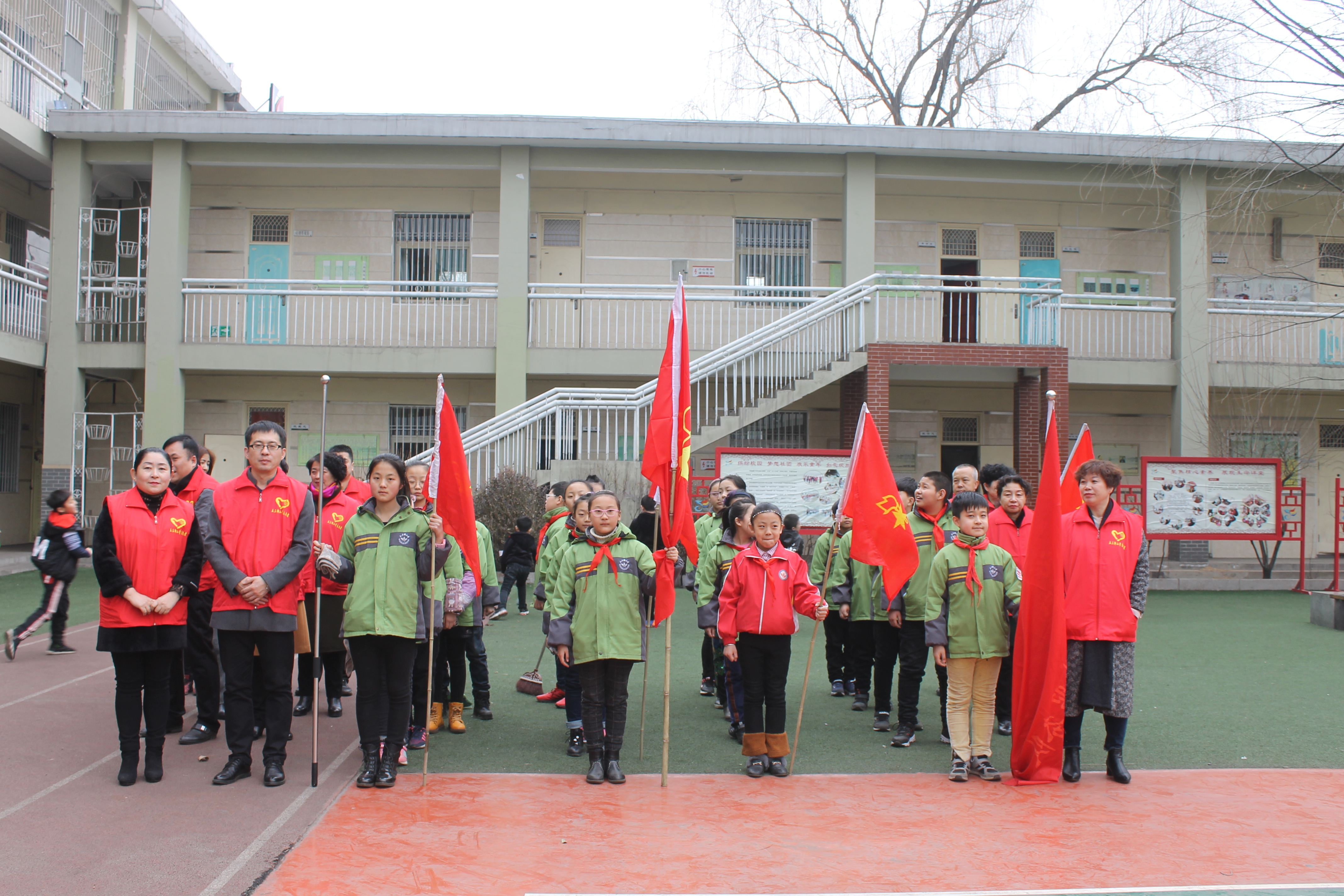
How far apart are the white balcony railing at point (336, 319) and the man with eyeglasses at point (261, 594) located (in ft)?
39.2

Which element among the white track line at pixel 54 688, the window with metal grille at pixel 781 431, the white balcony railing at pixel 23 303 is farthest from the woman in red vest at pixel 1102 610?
the white balcony railing at pixel 23 303

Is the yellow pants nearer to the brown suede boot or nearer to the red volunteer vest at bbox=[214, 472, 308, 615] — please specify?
the brown suede boot

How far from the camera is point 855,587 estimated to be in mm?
7234

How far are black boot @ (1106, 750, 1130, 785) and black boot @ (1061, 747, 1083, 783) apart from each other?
16cm

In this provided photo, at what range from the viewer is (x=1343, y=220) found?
18.9m

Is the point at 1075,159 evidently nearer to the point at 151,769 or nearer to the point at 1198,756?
the point at 1198,756

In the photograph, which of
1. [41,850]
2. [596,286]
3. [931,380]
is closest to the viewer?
[41,850]

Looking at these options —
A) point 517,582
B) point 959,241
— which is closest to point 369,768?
point 517,582

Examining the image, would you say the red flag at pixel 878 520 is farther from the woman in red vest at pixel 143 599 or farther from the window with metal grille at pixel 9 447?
the window with metal grille at pixel 9 447

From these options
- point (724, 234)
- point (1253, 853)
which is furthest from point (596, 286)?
point (1253, 853)

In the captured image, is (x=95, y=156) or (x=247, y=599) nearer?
(x=247, y=599)

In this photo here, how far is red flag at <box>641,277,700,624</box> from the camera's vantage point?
586 cm

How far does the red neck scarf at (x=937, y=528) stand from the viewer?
22.1ft

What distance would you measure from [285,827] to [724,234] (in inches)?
615
